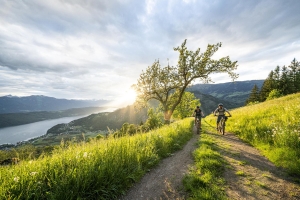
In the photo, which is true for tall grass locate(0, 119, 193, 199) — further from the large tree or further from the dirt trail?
the large tree

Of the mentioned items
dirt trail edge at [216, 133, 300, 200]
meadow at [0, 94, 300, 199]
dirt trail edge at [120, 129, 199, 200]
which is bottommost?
dirt trail edge at [120, 129, 199, 200]

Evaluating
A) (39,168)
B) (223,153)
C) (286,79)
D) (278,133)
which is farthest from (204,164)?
(286,79)

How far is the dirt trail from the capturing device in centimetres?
478

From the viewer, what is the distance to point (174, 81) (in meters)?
30.5

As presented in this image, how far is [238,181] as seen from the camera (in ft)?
18.0

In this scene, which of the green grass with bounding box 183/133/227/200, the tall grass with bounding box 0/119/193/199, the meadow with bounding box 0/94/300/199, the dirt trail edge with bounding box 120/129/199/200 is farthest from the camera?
the dirt trail edge with bounding box 120/129/199/200

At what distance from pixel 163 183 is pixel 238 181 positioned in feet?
8.90

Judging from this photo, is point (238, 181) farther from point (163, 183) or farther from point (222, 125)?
point (222, 125)

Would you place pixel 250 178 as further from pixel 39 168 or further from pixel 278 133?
pixel 39 168

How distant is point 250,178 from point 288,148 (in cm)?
284

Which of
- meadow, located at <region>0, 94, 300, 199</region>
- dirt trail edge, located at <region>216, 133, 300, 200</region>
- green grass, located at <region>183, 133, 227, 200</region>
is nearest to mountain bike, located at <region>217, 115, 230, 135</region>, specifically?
meadow, located at <region>0, 94, 300, 199</region>

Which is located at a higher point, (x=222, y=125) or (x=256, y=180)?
(x=222, y=125)

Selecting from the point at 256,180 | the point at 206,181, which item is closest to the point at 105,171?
the point at 206,181

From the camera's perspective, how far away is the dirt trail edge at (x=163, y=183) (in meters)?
5.10
